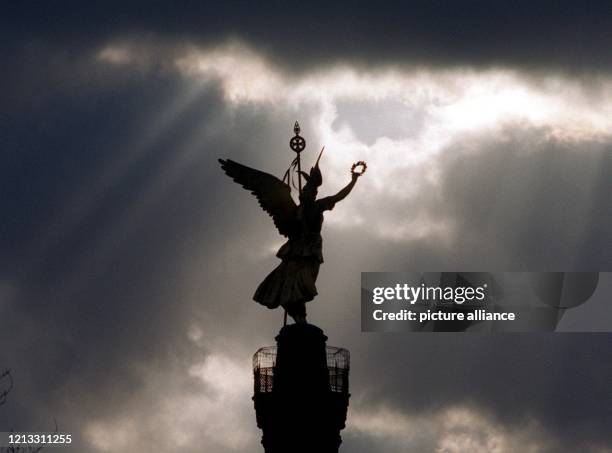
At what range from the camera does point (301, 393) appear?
63.9m

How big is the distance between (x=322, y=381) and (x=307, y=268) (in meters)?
3.35

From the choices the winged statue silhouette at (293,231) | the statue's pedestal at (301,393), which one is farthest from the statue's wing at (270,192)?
the statue's pedestal at (301,393)

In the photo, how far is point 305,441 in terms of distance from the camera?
63.7m

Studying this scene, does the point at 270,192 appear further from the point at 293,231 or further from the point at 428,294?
the point at 428,294

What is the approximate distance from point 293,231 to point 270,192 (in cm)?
136

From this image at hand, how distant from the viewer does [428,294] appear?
227 ft

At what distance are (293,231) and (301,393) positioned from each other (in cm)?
488

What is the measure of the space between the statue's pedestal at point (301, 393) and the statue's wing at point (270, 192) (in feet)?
10.5

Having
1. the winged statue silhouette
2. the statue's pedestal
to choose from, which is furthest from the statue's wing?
the statue's pedestal

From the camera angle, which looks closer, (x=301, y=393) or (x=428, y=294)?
(x=301, y=393)

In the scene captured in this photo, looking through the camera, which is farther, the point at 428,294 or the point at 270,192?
the point at 428,294

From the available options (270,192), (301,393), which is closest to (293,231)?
(270,192)

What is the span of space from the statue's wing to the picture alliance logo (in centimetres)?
460

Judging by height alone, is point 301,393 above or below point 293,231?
below
